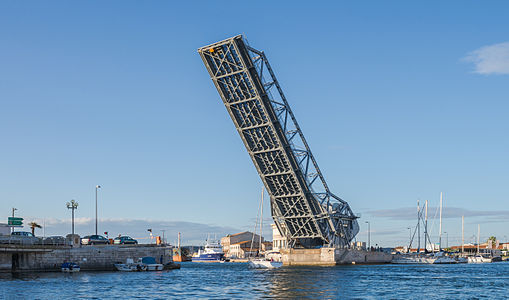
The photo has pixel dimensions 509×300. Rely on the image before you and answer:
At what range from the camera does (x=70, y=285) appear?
34219mm

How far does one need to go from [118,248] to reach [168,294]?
22478mm

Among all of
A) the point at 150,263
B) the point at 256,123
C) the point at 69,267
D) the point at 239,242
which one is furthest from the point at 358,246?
the point at 239,242

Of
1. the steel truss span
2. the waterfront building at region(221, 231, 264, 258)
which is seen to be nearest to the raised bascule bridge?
the steel truss span

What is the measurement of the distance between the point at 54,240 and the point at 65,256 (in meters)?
2.12

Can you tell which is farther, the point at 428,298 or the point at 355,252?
the point at 355,252

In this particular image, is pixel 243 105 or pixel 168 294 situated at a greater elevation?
pixel 243 105

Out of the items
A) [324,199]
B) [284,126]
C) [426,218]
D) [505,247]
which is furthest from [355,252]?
[505,247]

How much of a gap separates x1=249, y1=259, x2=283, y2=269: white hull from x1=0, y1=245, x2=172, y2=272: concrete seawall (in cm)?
1084

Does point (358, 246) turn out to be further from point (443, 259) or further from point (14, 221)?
point (14, 221)

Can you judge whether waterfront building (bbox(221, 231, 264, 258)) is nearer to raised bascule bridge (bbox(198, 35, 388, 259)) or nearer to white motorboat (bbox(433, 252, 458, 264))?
white motorboat (bbox(433, 252, 458, 264))

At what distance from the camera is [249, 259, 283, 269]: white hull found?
59.1 metres

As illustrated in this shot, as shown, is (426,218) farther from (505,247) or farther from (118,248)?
(505,247)

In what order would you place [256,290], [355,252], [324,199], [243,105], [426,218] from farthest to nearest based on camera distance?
1. [426,218]
2. [355,252]
3. [324,199]
4. [243,105]
5. [256,290]

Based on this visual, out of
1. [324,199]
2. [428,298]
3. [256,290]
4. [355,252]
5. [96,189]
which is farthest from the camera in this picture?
[355,252]
